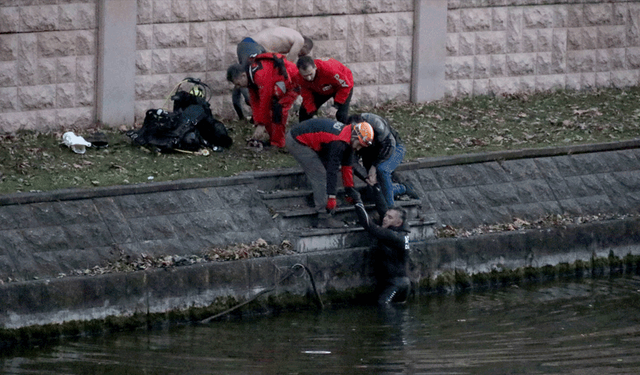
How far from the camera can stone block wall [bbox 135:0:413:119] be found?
14719 mm

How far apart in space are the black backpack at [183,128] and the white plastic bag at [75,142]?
0.67 m

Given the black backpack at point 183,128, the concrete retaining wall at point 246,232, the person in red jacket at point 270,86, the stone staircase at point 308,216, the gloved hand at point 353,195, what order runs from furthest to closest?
1. the person in red jacket at point 270,86
2. the black backpack at point 183,128
3. the gloved hand at point 353,195
4. the stone staircase at point 308,216
5. the concrete retaining wall at point 246,232

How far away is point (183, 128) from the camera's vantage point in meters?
13.7

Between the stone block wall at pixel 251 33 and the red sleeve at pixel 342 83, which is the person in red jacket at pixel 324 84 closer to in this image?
the red sleeve at pixel 342 83

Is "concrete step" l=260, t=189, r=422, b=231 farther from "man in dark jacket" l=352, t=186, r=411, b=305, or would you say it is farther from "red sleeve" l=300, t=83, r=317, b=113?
"red sleeve" l=300, t=83, r=317, b=113

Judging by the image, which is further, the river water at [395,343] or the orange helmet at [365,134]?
the orange helmet at [365,134]

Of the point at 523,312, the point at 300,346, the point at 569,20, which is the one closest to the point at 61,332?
the point at 300,346

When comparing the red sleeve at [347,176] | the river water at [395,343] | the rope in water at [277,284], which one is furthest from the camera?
the red sleeve at [347,176]

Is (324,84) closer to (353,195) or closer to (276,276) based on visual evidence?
(353,195)

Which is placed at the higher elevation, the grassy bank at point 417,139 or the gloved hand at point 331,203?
the grassy bank at point 417,139

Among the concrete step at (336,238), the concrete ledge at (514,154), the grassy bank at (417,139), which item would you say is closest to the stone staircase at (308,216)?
the concrete step at (336,238)

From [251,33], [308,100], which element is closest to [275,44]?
[251,33]

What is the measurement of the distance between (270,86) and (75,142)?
248cm

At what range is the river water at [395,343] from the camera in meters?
10.0
